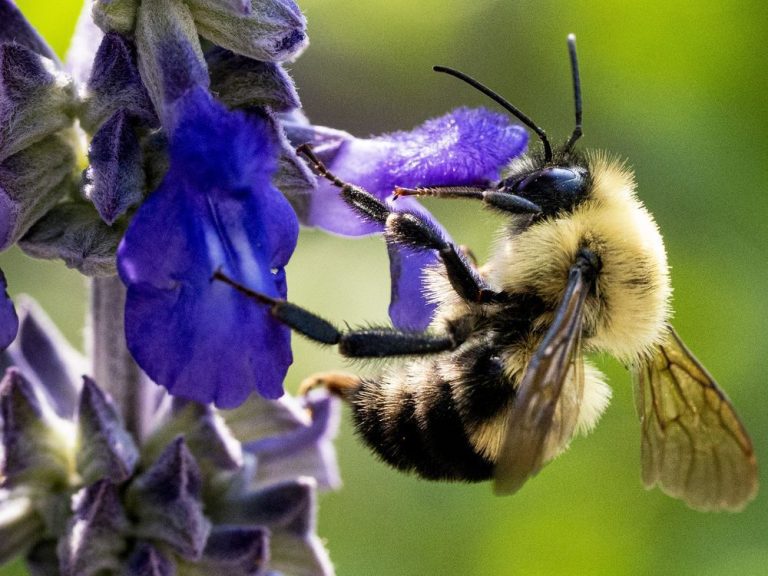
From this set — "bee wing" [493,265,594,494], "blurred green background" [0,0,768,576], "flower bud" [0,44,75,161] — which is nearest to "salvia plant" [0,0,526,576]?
"flower bud" [0,44,75,161]

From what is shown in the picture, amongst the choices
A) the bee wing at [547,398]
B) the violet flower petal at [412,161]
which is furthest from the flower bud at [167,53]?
the bee wing at [547,398]

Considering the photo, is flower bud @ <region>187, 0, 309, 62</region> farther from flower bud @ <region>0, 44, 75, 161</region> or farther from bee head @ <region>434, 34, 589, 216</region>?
bee head @ <region>434, 34, 589, 216</region>

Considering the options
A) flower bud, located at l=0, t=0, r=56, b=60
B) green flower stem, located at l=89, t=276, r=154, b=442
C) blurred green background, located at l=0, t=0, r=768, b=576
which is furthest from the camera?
blurred green background, located at l=0, t=0, r=768, b=576

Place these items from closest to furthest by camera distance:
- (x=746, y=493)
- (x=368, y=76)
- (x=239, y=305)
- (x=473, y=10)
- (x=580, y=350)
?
1. (x=239, y=305)
2. (x=580, y=350)
3. (x=746, y=493)
4. (x=473, y=10)
5. (x=368, y=76)

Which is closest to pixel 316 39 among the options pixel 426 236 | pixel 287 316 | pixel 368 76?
pixel 368 76

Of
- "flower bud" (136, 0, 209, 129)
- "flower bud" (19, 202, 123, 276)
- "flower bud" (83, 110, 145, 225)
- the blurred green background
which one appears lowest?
the blurred green background

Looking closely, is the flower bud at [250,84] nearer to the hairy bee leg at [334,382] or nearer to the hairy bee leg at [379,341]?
the hairy bee leg at [379,341]

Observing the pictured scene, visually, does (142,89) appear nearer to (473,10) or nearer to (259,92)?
(259,92)

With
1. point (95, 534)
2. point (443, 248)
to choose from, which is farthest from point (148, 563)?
point (443, 248)
